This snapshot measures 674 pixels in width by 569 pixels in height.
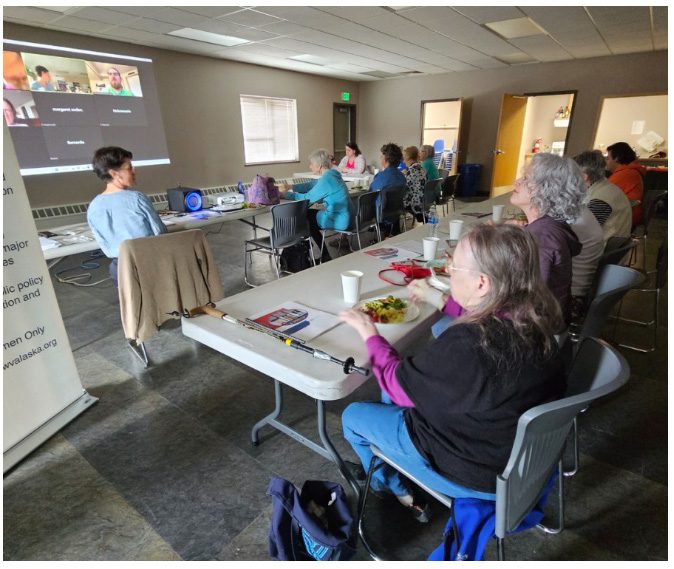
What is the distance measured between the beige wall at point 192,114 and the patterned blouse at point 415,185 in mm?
3578

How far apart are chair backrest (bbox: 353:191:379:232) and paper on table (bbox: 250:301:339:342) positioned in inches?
108

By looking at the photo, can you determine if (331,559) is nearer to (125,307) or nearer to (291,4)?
(125,307)

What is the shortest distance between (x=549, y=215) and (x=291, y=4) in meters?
3.64

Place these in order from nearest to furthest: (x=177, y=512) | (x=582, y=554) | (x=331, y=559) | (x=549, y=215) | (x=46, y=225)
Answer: (x=331, y=559)
(x=582, y=554)
(x=177, y=512)
(x=549, y=215)
(x=46, y=225)

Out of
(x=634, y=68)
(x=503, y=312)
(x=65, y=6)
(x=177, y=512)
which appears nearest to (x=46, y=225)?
(x=65, y=6)

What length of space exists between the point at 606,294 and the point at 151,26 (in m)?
5.46

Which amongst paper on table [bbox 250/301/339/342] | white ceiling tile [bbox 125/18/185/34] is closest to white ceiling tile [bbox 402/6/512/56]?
white ceiling tile [bbox 125/18/185/34]

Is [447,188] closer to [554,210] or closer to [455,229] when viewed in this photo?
[455,229]

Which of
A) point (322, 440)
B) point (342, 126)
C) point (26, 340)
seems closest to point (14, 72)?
point (26, 340)

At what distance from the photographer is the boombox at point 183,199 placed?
12.4 ft

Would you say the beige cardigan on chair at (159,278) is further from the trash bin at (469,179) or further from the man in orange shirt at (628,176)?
the trash bin at (469,179)

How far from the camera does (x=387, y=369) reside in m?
1.09

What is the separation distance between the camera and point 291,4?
394 centimetres

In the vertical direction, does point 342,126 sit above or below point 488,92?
below
